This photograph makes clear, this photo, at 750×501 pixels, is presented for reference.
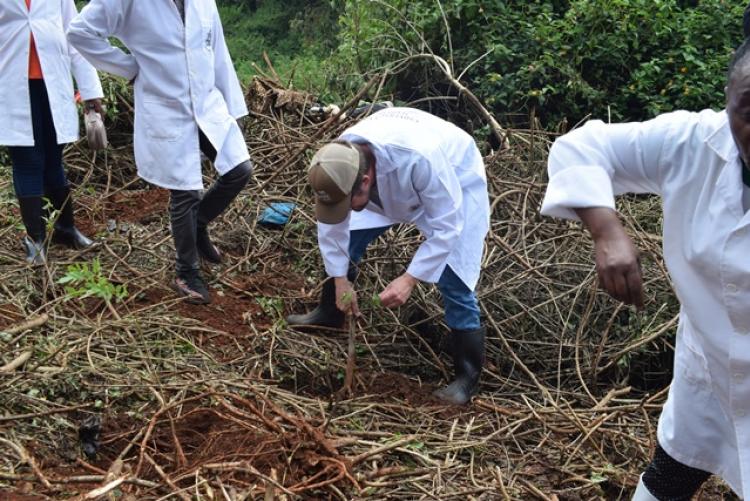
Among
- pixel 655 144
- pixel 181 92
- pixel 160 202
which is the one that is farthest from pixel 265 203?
pixel 655 144

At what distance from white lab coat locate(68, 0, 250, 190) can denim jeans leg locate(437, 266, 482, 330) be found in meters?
1.33

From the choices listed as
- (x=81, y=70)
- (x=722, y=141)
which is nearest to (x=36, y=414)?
(x=81, y=70)

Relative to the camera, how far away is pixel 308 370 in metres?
4.07

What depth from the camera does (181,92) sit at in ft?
13.8

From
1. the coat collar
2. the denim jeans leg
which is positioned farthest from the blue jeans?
the coat collar

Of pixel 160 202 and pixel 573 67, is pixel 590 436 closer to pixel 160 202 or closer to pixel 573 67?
pixel 160 202

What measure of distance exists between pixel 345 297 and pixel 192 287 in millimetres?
1240

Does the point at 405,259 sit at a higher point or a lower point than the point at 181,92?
lower

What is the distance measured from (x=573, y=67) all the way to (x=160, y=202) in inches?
137

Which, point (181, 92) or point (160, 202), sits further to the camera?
point (160, 202)

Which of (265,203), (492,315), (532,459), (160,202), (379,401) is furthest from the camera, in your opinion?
(160,202)

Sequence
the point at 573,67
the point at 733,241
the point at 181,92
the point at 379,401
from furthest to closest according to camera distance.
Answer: the point at 573,67 < the point at 181,92 < the point at 379,401 < the point at 733,241

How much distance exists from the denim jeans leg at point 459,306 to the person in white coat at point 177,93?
131 cm

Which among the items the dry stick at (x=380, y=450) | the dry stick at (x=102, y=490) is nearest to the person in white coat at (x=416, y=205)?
the dry stick at (x=380, y=450)
